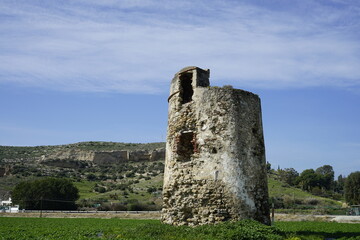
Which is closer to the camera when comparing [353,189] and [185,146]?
[185,146]

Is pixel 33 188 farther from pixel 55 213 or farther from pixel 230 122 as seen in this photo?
pixel 230 122

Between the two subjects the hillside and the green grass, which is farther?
the hillside

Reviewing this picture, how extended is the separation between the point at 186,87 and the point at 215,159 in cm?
390

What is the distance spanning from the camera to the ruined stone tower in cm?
1256

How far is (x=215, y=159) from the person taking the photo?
12953 millimetres

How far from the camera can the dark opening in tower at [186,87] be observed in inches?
591

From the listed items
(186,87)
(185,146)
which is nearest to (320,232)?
(185,146)

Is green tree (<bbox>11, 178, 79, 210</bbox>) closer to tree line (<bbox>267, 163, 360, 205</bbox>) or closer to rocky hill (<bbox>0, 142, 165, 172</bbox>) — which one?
rocky hill (<bbox>0, 142, 165, 172</bbox>)

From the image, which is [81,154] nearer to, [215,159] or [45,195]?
[45,195]

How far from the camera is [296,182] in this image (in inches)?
3155

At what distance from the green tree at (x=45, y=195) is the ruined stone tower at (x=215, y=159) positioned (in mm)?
34800

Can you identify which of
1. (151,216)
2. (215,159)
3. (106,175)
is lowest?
(151,216)

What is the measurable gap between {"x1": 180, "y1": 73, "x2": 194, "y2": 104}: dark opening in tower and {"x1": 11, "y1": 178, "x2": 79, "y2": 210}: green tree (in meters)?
34.8

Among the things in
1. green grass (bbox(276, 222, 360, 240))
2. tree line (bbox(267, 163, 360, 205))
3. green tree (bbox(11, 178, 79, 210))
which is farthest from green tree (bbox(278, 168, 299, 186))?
green grass (bbox(276, 222, 360, 240))
